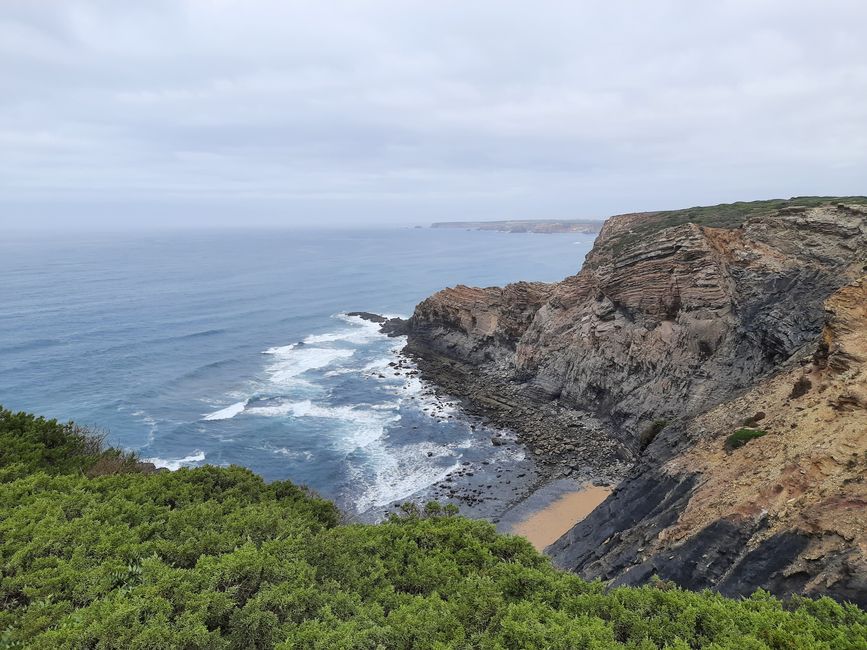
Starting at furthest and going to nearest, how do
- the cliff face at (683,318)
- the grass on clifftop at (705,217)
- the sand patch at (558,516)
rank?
the grass on clifftop at (705,217)
the cliff face at (683,318)
the sand patch at (558,516)

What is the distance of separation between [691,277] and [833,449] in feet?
82.0

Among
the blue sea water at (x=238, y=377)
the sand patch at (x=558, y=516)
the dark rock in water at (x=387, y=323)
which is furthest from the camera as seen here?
the dark rock in water at (x=387, y=323)

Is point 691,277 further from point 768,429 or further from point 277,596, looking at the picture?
point 277,596

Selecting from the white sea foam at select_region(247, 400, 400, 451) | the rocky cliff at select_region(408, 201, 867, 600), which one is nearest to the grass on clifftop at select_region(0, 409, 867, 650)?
the rocky cliff at select_region(408, 201, 867, 600)

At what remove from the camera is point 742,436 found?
2389 centimetres

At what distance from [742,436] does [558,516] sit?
1353cm

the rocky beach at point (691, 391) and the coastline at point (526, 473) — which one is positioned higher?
the rocky beach at point (691, 391)

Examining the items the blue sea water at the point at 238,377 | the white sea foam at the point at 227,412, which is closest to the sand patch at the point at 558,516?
the blue sea water at the point at 238,377

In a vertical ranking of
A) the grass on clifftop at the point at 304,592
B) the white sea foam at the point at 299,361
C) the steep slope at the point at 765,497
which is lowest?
the white sea foam at the point at 299,361

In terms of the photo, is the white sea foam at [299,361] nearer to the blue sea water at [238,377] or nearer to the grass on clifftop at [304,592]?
the blue sea water at [238,377]

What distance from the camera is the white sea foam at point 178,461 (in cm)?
3888

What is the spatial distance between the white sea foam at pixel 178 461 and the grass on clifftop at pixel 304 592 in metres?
24.6

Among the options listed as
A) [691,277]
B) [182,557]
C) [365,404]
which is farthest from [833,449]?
[365,404]

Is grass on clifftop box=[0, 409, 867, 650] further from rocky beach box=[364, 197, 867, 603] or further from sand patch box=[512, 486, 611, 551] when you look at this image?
sand patch box=[512, 486, 611, 551]
